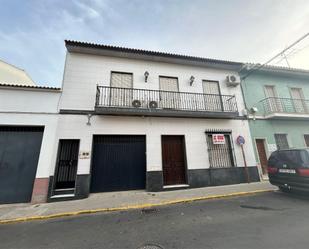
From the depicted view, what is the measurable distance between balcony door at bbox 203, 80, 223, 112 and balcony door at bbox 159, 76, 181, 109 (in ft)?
6.32

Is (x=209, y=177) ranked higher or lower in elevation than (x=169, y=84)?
lower

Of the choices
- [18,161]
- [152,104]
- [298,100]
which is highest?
[298,100]

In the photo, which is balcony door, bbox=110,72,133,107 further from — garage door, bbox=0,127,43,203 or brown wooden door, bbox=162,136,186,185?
garage door, bbox=0,127,43,203

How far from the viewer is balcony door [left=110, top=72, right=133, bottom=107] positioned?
7620 millimetres

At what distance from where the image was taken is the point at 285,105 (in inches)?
398

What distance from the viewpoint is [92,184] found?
6.74 m

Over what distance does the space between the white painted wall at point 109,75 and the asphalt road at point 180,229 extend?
5.05 metres

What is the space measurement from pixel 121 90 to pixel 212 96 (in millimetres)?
5710

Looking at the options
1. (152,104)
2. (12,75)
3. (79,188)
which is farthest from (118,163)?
(12,75)

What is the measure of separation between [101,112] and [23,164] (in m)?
3.97

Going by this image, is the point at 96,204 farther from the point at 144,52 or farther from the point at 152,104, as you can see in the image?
the point at 144,52

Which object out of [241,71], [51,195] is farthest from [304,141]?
[51,195]

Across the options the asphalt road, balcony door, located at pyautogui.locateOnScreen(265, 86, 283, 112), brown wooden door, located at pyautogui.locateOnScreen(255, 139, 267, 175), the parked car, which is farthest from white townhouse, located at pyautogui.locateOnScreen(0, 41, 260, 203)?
the asphalt road

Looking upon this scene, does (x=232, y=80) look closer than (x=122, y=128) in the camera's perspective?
No
